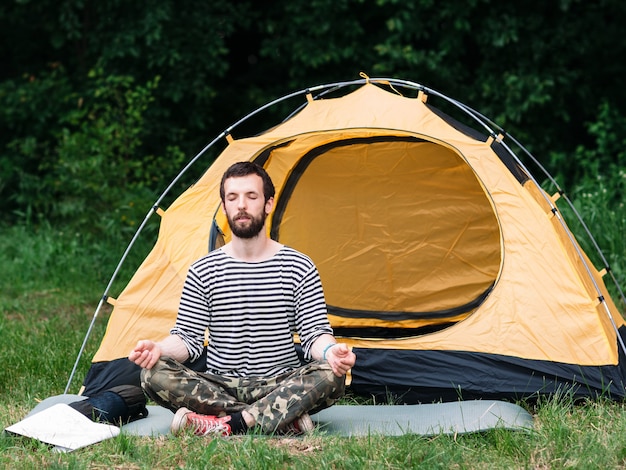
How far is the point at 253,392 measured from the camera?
3.33m

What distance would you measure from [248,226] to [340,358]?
63 centimetres

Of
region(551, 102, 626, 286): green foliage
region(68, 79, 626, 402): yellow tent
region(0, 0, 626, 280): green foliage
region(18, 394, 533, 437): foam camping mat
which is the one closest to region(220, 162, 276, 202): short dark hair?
region(68, 79, 626, 402): yellow tent

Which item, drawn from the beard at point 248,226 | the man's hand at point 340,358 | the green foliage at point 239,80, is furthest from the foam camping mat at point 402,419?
the green foliage at point 239,80

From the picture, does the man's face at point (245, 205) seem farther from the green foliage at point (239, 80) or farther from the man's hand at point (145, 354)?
the green foliage at point (239, 80)

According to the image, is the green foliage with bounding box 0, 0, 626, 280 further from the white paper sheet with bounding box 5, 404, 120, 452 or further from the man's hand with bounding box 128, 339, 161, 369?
the man's hand with bounding box 128, 339, 161, 369

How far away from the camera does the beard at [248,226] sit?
331 centimetres

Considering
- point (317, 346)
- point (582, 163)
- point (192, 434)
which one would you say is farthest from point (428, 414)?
point (582, 163)

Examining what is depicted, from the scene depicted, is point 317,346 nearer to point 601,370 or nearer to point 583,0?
point 601,370

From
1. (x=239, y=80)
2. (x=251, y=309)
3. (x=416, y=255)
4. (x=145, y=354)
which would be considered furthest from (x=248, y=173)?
(x=239, y=80)

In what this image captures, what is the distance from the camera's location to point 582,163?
7512mm

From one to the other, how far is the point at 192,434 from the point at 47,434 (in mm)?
512

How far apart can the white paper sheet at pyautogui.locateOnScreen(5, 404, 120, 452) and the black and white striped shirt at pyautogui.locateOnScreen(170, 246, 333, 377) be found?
17.5 inches

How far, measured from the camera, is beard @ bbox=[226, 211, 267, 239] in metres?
3.31

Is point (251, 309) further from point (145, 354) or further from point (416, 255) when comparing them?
point (416, 255)
